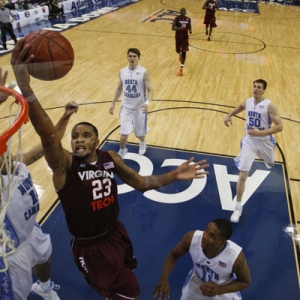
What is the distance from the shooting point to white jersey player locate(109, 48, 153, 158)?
5.38 meters

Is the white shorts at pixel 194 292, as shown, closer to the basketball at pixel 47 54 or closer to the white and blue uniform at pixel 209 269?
the white and blue uniform at pixel 209 269

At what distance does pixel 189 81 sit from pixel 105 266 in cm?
740

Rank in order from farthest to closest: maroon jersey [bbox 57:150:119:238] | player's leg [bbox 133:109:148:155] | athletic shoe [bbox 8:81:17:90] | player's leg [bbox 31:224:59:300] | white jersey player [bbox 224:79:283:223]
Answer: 1. player's leg [bbox 133:109:148:155]
2. white jersey player [bbox 224:79:283:223]
3. player's leg [bbox 31:224:59:300]
4. maroon jersey [bbox 57:150:119:238]
5. athletic shoe [bbox 8:81:17:90]

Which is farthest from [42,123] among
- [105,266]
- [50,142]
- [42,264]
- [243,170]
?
[243,170]

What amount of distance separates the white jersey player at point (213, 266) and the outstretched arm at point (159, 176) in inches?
18.8

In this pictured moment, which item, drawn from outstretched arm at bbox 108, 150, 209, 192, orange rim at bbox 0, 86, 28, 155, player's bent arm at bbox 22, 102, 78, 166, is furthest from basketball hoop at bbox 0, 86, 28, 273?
outstretched arm at bbox 108, 150, 209, 192

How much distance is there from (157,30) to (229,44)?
3792 millimetres

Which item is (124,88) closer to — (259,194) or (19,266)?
(259,194)

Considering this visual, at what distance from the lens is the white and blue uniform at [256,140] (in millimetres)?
4316

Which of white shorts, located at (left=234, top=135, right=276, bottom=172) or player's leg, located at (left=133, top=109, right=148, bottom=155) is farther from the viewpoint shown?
player's leg, located at (left=133, top=109, right=148, bottom=155)

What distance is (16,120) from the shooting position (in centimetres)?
193

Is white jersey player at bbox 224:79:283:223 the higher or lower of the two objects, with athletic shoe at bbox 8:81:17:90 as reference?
lower

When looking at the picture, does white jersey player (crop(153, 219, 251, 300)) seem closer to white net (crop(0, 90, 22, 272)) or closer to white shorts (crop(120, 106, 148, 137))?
white net (crop(0, 90, 22, 272))

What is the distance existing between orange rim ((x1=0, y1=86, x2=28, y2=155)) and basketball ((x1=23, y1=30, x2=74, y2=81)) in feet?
0.57
